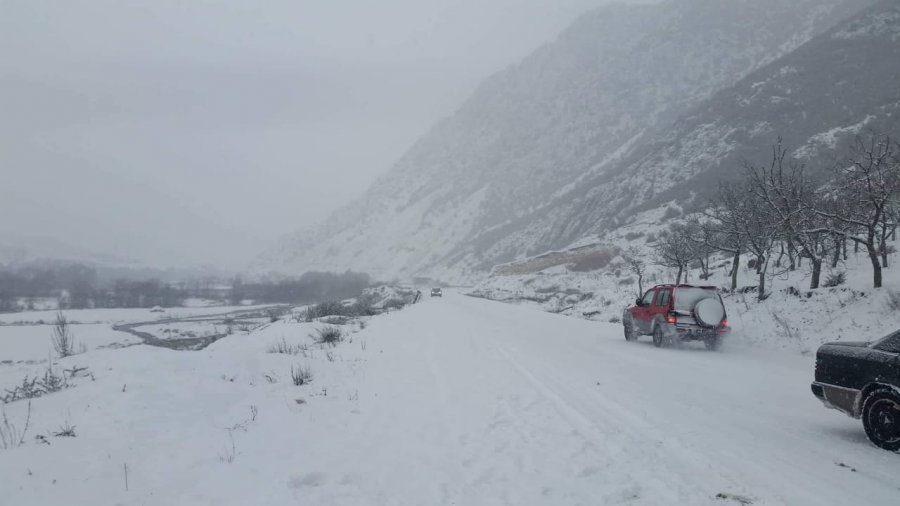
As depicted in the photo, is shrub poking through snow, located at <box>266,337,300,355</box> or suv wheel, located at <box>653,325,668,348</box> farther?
suv wheel, located at <box>653,325,668,348</box>

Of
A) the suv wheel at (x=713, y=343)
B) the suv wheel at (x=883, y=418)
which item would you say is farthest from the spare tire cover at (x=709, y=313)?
the suv wheel at (x=883, y=418)

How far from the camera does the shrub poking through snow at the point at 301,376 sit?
895cm

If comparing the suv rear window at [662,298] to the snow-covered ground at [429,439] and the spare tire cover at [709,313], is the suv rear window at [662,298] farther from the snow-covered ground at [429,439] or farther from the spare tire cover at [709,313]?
the snow-covered ground at [429,439]

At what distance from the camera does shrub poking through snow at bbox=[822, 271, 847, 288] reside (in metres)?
14.3

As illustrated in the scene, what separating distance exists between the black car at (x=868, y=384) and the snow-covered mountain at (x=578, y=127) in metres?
69.9

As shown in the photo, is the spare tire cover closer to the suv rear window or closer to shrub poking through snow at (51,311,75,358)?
the suv rear window

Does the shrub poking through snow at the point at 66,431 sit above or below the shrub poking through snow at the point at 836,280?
below

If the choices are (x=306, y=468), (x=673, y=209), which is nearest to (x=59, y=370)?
(x=306, y=468)

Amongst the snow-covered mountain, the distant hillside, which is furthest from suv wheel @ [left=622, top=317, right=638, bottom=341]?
the snow-covered mountain

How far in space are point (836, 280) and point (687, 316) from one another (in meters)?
4.50

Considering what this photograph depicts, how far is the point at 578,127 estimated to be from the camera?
5856 inches

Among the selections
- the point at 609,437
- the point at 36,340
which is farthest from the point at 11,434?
the point at 36,340

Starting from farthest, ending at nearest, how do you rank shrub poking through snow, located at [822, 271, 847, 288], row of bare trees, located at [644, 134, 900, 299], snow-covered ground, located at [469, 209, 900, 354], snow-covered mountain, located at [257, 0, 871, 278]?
snow-covered mountain, located at [257, 0, 871, 278]
shrub poking through snow, located at [822, 271, 847, 288]
row of bare trees, located at [644, 134, 900, 299]
snow-covered ground, located at [469, 209, 900, 354]

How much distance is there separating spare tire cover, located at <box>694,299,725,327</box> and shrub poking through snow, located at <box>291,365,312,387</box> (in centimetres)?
1047
